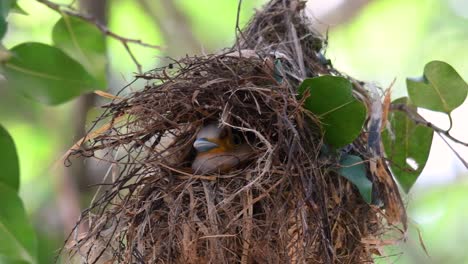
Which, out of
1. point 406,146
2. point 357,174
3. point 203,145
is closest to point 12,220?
point 203,145

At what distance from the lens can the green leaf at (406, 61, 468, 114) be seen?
121cm

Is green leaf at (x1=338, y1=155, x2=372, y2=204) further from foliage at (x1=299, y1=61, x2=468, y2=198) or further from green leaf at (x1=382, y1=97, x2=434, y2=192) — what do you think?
green leaf at (x1=382, y1=97, x2=434, y2=192)

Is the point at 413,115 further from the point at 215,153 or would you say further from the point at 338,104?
the point at 215,153

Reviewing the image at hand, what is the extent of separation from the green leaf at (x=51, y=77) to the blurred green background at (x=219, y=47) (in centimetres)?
57

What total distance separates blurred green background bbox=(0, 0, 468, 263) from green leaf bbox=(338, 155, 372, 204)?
933mm

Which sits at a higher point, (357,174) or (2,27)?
(2,27)

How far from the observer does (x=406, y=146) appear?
1299 millimetres

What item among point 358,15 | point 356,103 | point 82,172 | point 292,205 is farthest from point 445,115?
point 358,15

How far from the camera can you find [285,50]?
1262 mm

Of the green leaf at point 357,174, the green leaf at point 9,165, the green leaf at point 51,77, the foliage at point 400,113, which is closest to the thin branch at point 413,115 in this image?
the foliage at point 400,113

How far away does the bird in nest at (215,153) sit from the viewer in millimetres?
1120

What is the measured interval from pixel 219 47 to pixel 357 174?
113 cm

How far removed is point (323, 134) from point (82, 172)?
1.17 m

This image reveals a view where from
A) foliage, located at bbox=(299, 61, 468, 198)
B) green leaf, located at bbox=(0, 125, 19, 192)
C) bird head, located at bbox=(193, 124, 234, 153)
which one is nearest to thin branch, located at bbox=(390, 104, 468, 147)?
foliage, located at bbox=(299, 61, 468, 198)
